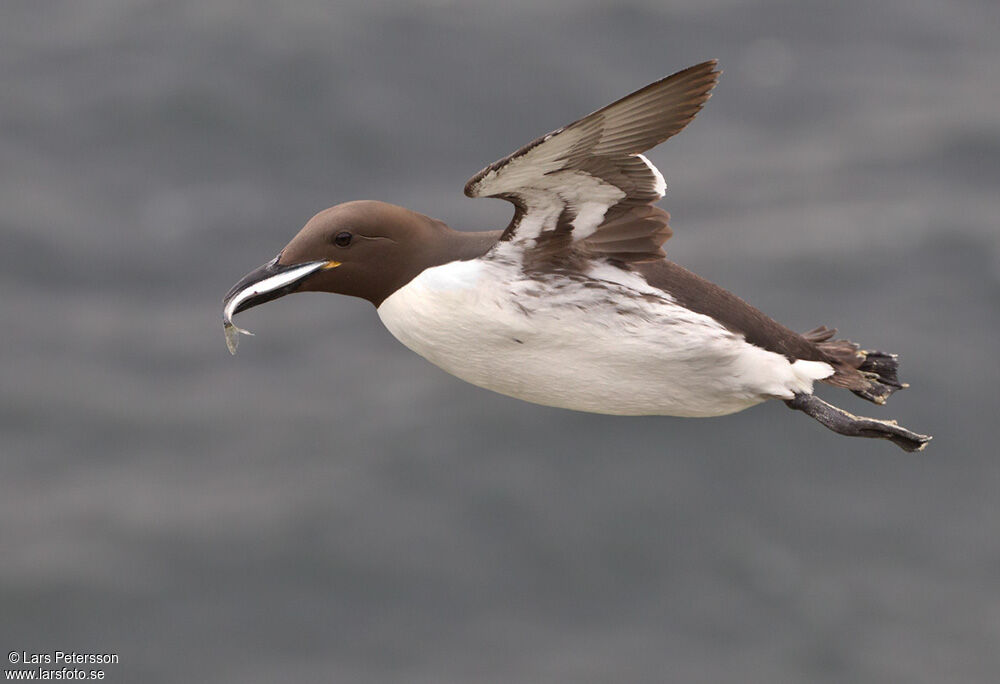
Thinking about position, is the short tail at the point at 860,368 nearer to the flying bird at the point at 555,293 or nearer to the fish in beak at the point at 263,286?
the flying bird at the point at 555,293

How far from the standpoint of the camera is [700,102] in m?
6.97

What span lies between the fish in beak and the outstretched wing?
1065 millimetres

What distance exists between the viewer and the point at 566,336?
7957mm

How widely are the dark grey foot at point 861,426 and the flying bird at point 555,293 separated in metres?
0.01

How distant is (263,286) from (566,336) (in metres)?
1.68

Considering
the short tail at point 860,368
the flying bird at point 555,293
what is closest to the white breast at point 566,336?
the flying bird at point 555,293

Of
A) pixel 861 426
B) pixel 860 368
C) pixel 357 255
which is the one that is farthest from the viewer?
pixel 860 368

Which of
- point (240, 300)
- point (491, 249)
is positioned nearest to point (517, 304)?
point (491, 249)

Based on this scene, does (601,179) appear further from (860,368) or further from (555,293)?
(860,368)

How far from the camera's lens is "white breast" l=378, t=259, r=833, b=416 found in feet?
25.8

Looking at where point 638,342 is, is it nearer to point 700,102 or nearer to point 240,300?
point 700,102

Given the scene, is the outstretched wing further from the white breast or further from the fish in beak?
the fish in beak

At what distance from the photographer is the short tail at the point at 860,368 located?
348 inches

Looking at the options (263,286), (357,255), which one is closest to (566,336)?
(357,255)
